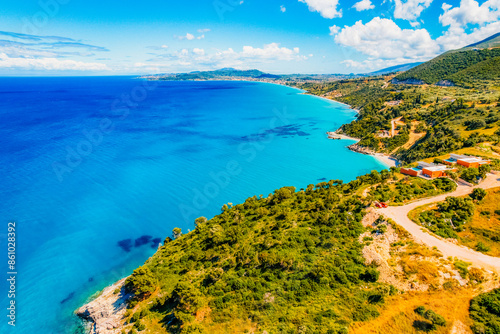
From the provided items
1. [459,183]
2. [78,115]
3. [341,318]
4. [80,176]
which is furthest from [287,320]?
[78,115]

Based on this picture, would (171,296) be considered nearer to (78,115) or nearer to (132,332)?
(132,332)

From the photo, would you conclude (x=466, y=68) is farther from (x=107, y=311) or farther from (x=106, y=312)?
(x=106, y=312)

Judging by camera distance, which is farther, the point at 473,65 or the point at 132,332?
the point at 473,65

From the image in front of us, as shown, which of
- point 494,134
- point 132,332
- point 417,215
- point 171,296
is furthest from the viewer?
point 494,134

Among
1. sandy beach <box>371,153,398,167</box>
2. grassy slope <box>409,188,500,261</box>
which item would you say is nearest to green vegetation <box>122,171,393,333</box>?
grassy slope <box>409,188,500,261</box>

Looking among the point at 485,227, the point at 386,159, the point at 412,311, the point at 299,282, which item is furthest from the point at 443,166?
the point at 299,282

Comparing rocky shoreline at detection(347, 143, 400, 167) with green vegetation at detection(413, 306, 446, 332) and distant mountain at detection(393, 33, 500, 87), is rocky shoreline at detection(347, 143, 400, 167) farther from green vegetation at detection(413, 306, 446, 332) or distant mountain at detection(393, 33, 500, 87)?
distant mountain at detection(393, 33, 500, 87)

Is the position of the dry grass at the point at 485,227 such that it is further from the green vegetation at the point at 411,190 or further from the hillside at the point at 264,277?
the hillside at the point at 264,277
